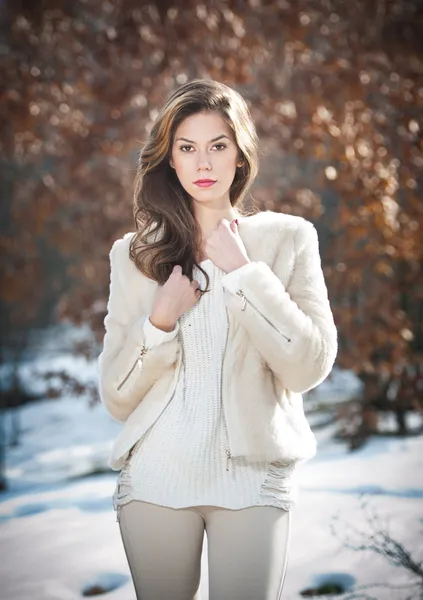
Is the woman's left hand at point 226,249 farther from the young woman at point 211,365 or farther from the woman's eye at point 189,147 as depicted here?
the woman's eye at point 189,147

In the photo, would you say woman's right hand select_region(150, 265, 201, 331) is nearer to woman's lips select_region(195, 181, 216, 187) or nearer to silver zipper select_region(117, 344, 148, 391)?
silver zipper select_region(117, 344, 148, 391)

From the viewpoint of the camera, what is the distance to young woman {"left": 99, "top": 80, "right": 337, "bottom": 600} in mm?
1824

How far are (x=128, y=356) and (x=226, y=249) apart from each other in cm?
33

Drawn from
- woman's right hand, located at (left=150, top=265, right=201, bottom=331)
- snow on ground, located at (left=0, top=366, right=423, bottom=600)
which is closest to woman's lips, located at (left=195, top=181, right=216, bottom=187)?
woman's right hand, located at (left=150, top=265, right=201, bottom=331)

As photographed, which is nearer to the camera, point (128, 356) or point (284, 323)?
point (284, 323)

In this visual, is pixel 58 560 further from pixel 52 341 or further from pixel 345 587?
pixel 52 341

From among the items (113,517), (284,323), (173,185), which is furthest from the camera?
(113,517)

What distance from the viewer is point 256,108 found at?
15.1 feet

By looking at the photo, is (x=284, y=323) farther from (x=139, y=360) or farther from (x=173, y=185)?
(x=173, y=185)

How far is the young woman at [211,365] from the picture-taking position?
1824mm

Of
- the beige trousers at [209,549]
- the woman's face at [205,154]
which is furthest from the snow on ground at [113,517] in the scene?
the woman's face at [205,154]

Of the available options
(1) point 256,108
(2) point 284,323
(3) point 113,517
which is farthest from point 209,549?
(1) point 256,108

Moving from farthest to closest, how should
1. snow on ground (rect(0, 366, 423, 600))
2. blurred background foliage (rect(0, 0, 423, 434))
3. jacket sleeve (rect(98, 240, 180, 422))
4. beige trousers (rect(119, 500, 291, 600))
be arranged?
1. blurred background foliage (rect(0, 0, 423, 434))
2. snow on ground (rect(0, 366, 423, 600))
3. jacket sleeve (rect(98, 240, 180, 422))
4. beige trousers (rect(119, 500, 291, 600))

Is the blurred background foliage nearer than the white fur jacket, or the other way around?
the white fur jacket
